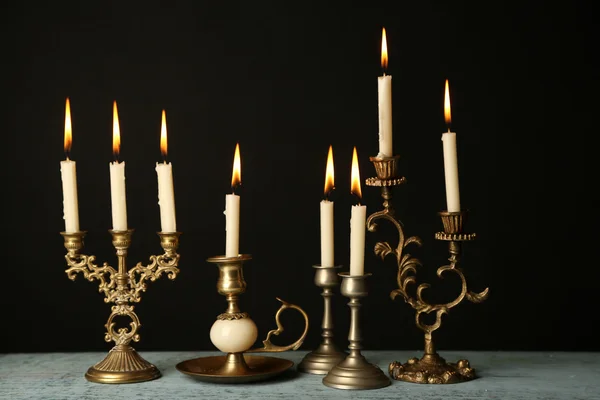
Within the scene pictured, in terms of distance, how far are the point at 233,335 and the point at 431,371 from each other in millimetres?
353

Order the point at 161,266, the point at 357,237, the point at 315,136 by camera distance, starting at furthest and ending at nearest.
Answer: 1. the point at 315,136
2. the point at 161,266
3. the point at 357,237

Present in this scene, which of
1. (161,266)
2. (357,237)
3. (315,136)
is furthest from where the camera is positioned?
(315,136)

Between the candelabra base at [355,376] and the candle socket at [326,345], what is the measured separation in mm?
88

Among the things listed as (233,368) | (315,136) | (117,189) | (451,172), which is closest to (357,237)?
(451,172)

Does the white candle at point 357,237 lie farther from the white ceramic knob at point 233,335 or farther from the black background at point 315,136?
the black background at point 315,136

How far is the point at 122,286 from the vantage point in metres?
1.70

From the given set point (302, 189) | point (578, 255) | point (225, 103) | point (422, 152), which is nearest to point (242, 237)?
point (302, 189)

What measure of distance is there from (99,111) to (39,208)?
10.9 inches

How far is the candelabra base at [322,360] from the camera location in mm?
1712

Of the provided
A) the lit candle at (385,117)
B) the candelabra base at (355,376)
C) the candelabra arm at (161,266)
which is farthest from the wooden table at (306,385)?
the lit candle at (385,117)

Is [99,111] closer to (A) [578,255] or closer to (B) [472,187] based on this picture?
(B) [472,187]

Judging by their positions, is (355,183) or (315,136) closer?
→ (355,183)

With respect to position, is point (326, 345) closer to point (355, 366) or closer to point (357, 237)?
point (355, 366)

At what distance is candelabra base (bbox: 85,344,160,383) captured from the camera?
5.41ft
